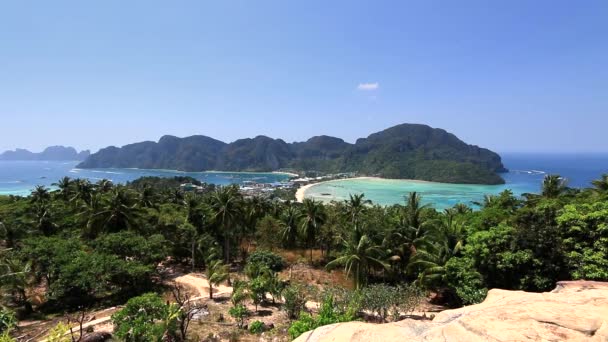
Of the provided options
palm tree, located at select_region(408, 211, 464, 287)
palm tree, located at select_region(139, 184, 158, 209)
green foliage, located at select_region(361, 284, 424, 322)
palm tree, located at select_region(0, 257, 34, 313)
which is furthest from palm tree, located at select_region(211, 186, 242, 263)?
green foliage, located at select_region(361, 284, 424, 322)

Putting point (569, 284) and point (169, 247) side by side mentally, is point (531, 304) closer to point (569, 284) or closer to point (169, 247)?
point (569, 284)

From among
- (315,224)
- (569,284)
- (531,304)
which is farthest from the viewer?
(315,224)

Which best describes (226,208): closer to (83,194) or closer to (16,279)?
(16,279)

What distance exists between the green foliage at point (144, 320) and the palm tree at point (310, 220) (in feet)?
80.3

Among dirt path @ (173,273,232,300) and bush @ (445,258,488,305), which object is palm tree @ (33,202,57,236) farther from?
bush @ (445,258,488,305)

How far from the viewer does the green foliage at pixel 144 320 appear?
16.3 meters

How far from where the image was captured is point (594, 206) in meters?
21.3

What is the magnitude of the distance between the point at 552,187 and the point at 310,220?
34.4 meters

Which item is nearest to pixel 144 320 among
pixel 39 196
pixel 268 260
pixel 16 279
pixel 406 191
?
pixel 16 279

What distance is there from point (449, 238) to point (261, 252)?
19.2 metres

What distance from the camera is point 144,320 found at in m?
17.5

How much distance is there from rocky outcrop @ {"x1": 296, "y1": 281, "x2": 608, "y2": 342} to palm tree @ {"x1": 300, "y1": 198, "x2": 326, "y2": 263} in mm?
30811

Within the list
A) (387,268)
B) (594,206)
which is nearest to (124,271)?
(387,268)

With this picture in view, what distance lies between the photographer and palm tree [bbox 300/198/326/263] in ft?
138
